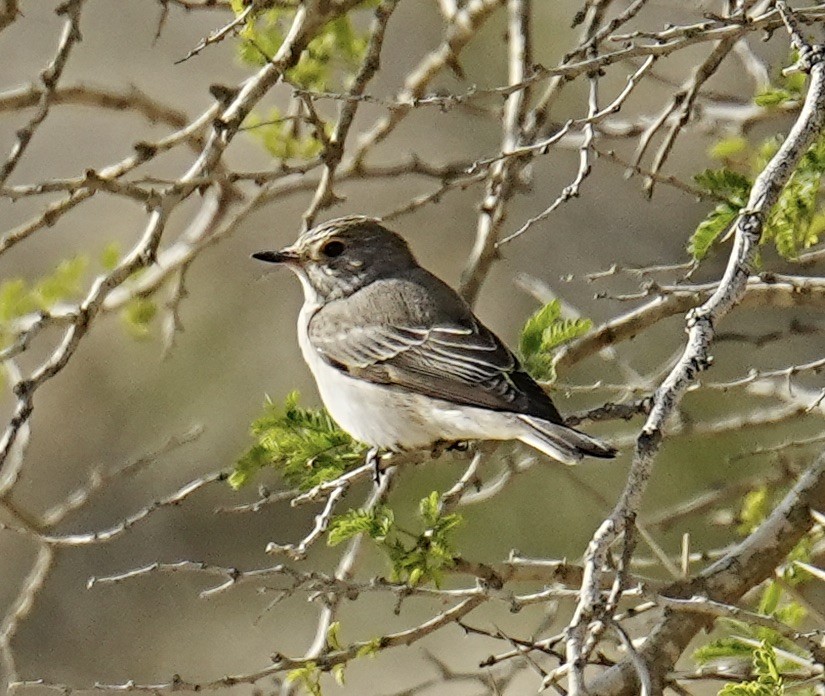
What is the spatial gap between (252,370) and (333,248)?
609 centimetres

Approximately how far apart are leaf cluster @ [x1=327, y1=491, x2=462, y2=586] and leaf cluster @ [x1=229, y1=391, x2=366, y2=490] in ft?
1.42

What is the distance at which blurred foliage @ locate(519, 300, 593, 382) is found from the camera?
12.6 feet

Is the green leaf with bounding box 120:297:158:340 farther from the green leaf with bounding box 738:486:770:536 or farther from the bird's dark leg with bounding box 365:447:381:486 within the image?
the green leaf with bounding box 738:486:770:536

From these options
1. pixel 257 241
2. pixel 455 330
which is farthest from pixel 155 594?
pixel 455 330

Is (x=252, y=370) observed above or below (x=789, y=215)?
below

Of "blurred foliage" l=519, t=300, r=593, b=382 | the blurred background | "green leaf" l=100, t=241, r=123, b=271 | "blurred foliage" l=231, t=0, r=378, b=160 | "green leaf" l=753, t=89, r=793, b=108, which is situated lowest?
the blurred background

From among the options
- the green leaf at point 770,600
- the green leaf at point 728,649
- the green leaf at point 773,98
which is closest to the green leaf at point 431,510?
the green leaf at point 728,649

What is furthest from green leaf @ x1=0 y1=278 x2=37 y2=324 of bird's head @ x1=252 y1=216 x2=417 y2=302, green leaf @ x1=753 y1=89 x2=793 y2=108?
green leaf @ x1=753 y1=89 x2=793 y2=108

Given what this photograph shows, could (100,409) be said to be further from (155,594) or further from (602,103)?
(602,103)

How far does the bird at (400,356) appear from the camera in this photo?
4207mm

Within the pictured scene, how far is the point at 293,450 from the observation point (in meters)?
3.88

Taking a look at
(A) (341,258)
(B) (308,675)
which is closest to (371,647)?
(B) (308,675)

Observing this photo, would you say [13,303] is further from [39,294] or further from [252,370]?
[252,370]

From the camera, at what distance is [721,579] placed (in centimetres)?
368
